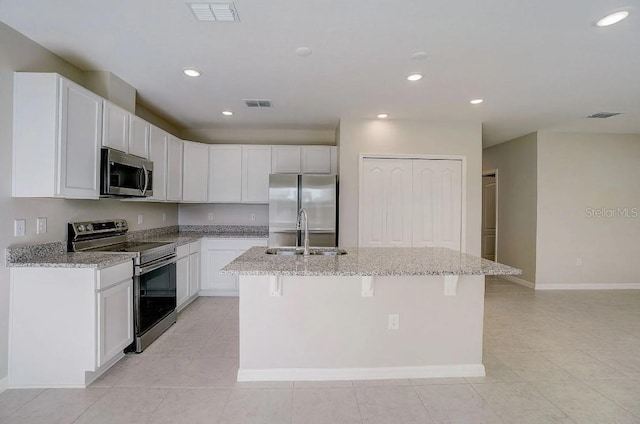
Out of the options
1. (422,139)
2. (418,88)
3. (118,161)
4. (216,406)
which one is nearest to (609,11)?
(418,88)

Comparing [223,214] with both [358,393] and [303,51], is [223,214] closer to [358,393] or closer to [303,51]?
[303,51]

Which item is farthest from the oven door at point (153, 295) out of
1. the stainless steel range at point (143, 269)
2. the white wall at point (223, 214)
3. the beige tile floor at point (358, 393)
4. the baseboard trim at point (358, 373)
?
the white wall at point (223, 214)

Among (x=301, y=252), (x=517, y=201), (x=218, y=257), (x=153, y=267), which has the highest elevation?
(x=517, y=201)

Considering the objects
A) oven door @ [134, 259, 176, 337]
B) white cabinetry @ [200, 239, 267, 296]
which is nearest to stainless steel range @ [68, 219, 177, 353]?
oven door @ [134, 259, 176, 337]

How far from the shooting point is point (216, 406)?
2.04m

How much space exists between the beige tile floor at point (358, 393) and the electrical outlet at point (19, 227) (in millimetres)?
1090

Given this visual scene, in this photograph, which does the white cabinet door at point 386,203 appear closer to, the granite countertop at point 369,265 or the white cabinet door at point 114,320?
the granite countertop at point 369,265

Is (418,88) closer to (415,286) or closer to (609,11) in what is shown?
(609,11)

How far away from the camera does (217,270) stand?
14.6 ft

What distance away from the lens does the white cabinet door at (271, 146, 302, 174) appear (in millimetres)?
4707

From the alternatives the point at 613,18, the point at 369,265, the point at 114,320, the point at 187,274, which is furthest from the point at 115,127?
the point at 613,18

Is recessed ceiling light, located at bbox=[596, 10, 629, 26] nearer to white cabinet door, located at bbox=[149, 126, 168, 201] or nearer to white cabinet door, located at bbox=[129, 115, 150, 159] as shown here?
white cabinet door, located at bbox=[129, 115, 150, 159]

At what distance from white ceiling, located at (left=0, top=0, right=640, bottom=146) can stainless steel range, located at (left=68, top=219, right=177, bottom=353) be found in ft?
4.94

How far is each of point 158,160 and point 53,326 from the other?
2.09 metres
